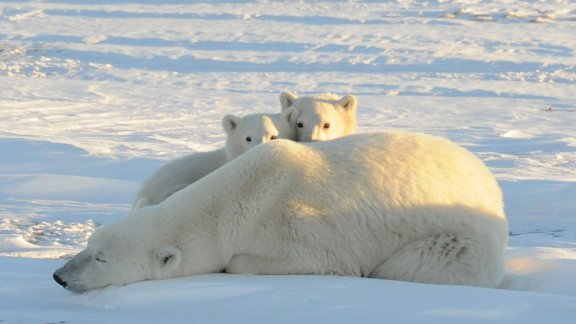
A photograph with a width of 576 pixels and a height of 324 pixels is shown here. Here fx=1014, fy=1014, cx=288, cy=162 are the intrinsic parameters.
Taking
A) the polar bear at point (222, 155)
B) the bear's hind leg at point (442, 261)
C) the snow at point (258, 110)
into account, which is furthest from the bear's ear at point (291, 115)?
the bear's hind leg at point (442, 261)

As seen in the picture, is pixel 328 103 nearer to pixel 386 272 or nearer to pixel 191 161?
pixel 191 161

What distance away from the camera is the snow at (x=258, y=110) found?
3.61 metres

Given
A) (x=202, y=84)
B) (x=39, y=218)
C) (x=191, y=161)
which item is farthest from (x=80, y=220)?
(x=202, y=84)

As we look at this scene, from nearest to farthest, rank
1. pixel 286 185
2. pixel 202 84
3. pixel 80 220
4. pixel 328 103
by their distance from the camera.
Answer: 1. pixel 286 185
2. pixel 328 103
3. pixel 80 220
4. pixel 202 84

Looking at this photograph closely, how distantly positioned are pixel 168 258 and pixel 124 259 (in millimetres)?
175

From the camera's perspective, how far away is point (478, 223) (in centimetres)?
429

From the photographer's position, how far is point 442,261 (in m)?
4.21

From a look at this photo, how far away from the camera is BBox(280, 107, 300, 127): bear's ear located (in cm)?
634

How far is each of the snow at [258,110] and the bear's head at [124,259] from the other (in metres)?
0.09

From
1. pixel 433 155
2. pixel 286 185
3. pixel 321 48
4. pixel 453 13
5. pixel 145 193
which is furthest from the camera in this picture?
pixel 453 13

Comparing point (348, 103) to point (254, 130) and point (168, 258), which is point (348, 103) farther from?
point (168, 258)

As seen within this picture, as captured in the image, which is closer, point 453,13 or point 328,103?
point 328,103

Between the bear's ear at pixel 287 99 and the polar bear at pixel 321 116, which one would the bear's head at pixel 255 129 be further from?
the bear's ear at pixel 287 99

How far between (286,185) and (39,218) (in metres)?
3.93
